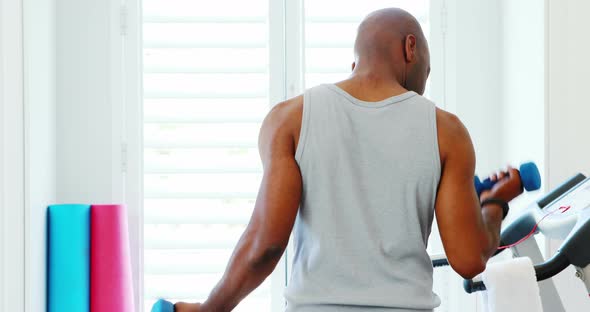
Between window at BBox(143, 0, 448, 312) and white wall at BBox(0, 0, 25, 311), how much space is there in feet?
1.65

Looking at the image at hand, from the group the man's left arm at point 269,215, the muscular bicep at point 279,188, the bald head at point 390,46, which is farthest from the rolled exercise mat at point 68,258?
the bald head at point 390,46

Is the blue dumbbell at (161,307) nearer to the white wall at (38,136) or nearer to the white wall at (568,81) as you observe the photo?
the white wall at (38,136)

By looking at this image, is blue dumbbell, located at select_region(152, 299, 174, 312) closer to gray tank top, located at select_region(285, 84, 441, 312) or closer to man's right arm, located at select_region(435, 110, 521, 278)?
gray tank top, located at select_region(285, 84, 441, 312)

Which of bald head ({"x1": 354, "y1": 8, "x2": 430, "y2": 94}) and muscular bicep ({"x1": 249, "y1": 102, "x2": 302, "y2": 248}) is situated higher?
bald head ({"x1": 354, "y1": 8, "x2": 430, "y2": 94})

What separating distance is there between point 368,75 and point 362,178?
0.22 meters

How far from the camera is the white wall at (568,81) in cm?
225

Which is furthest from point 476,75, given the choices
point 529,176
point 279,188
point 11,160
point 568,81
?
point 11,160

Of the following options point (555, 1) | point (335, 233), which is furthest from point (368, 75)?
point (555, 1)

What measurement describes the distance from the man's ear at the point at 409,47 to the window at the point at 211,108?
131 centimetres

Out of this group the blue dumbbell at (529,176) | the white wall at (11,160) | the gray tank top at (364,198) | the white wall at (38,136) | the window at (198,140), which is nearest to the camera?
the gray tank top at (364,198)

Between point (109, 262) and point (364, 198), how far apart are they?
1.47 metres

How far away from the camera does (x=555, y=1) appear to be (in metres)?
2.26

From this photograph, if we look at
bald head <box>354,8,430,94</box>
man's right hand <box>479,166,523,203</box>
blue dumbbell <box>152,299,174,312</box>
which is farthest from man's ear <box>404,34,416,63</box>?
blue dumbbell <box>152,299,174,312</box>

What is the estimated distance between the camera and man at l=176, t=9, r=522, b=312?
1.24 metres
